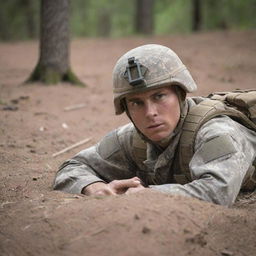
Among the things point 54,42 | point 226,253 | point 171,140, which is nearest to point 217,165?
point 171,140

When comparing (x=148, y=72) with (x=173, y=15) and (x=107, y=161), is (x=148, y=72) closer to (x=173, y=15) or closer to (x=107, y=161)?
(x=107, y=161)

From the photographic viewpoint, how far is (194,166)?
320 cm

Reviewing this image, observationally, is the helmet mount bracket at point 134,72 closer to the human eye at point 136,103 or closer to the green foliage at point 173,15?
the human eye at point 136,103

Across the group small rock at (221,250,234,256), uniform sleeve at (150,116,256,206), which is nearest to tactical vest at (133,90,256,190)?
uniform sleeve at (150,116,256,206)

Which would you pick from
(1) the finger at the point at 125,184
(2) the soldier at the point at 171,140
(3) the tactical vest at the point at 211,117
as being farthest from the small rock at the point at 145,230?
(3) the tactical vest at the point at 211,117

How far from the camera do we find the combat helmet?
3381 millimetres

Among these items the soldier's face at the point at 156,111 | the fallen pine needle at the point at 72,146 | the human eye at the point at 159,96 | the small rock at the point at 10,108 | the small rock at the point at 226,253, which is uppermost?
the human eye at the point at 159,96

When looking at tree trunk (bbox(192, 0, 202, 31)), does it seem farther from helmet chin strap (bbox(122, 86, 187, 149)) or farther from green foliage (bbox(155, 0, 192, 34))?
helmet chin strap (bbox(122, 86, 187, 149))

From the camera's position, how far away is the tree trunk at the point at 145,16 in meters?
17.2

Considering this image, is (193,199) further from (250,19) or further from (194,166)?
(250,19)

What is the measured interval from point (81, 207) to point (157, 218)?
567mm

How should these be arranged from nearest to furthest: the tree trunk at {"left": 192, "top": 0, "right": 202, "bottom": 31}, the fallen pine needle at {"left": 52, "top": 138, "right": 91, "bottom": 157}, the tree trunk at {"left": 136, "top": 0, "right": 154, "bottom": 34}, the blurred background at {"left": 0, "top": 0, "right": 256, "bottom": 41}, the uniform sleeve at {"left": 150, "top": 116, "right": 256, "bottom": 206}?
1. the uniform sleeve at {"left": 150, "top": 116, "right": 256, "bottom": 206}
2. the fallen pine needle at {"left": 52, "top": 138, "right": 91, "bottom": 157}
3. the tree trunk at {"left": 136, "top": 0, "right": 154, "bottom": 34}
4. the tree trunk at {"left": 192, "top": 0, "right": 202, "bottom": 31}
5. the blurred background at {"left": 0, "top": 0, "right": 256, "bottom": 41}

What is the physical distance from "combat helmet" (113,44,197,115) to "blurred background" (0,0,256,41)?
46.1 ft

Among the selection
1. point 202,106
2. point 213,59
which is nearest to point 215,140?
point 202,106
